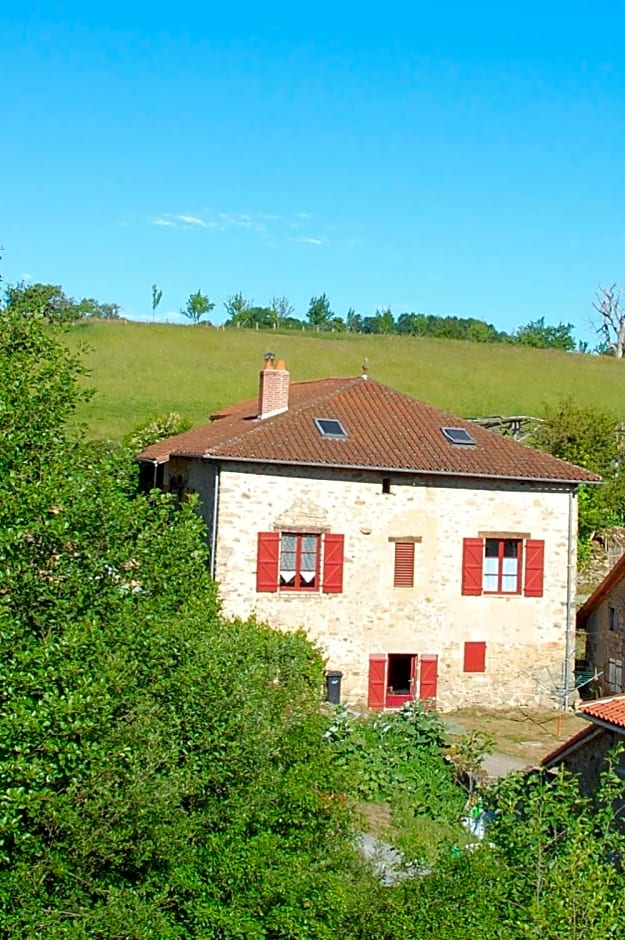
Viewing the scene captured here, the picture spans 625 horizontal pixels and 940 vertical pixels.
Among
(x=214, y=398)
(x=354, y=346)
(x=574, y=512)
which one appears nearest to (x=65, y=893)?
(x=574, y=512)

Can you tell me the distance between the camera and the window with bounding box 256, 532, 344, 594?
64.6ft

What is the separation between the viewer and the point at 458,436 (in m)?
22.1

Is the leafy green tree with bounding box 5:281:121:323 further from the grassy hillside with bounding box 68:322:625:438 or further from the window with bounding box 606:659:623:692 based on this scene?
the grassy hillside with bounding box 68:322:625:438

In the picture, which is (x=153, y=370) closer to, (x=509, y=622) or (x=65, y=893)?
(x=509, y=622)

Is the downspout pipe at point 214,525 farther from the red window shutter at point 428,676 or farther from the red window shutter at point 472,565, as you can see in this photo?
the red window shutter at point 472,565

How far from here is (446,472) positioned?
20.4m

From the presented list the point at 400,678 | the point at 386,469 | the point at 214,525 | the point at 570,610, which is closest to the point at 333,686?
the point at 400,678

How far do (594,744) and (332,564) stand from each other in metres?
8.63

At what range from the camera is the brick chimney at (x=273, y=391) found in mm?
22188

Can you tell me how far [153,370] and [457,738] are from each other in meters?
36.1

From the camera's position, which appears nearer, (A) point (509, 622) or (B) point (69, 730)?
(B) point (69, 730)

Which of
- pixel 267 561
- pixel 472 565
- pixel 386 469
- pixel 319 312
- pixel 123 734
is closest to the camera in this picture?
pixel 123 734

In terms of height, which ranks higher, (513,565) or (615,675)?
(513,565)

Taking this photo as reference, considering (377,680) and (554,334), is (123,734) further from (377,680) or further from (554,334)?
(554,334)
